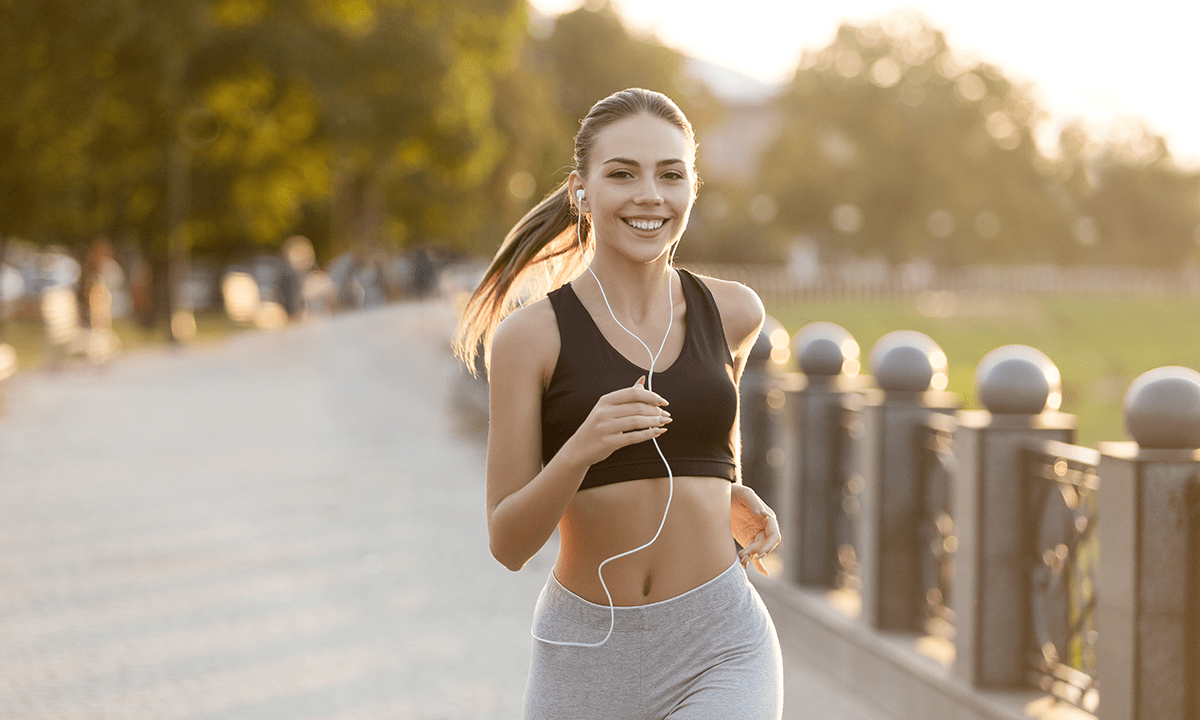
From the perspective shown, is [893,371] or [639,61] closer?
[893,371]

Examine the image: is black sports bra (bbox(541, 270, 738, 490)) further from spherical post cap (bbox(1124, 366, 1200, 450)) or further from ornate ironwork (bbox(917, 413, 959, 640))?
ornate ironwork (bbox(917, 413, 959, 640))

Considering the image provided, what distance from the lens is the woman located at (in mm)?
2490

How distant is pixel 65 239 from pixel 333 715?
3486 centimetres

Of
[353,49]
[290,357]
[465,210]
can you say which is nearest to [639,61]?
[465,210]

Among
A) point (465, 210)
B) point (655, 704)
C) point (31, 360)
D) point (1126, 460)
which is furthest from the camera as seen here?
point (465, 210)

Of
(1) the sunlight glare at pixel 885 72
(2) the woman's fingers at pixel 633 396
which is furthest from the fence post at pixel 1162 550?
(1) the sunlight glare at pixel 885 72

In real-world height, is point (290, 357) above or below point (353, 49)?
below

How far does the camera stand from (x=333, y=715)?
5.46m

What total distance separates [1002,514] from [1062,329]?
6415 cm

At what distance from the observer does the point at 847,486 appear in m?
6.86

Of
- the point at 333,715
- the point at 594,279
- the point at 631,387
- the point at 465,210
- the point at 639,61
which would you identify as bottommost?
the point at 333,715

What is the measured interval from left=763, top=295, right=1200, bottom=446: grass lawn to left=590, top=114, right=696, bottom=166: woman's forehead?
31.9m

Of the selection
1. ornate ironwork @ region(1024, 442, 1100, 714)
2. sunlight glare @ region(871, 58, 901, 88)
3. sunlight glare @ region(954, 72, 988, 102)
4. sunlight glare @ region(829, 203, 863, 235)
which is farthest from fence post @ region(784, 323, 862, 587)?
sunlight glare @ region(954, 72, 988, 102)

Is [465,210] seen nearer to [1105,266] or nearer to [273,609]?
[273,609]
